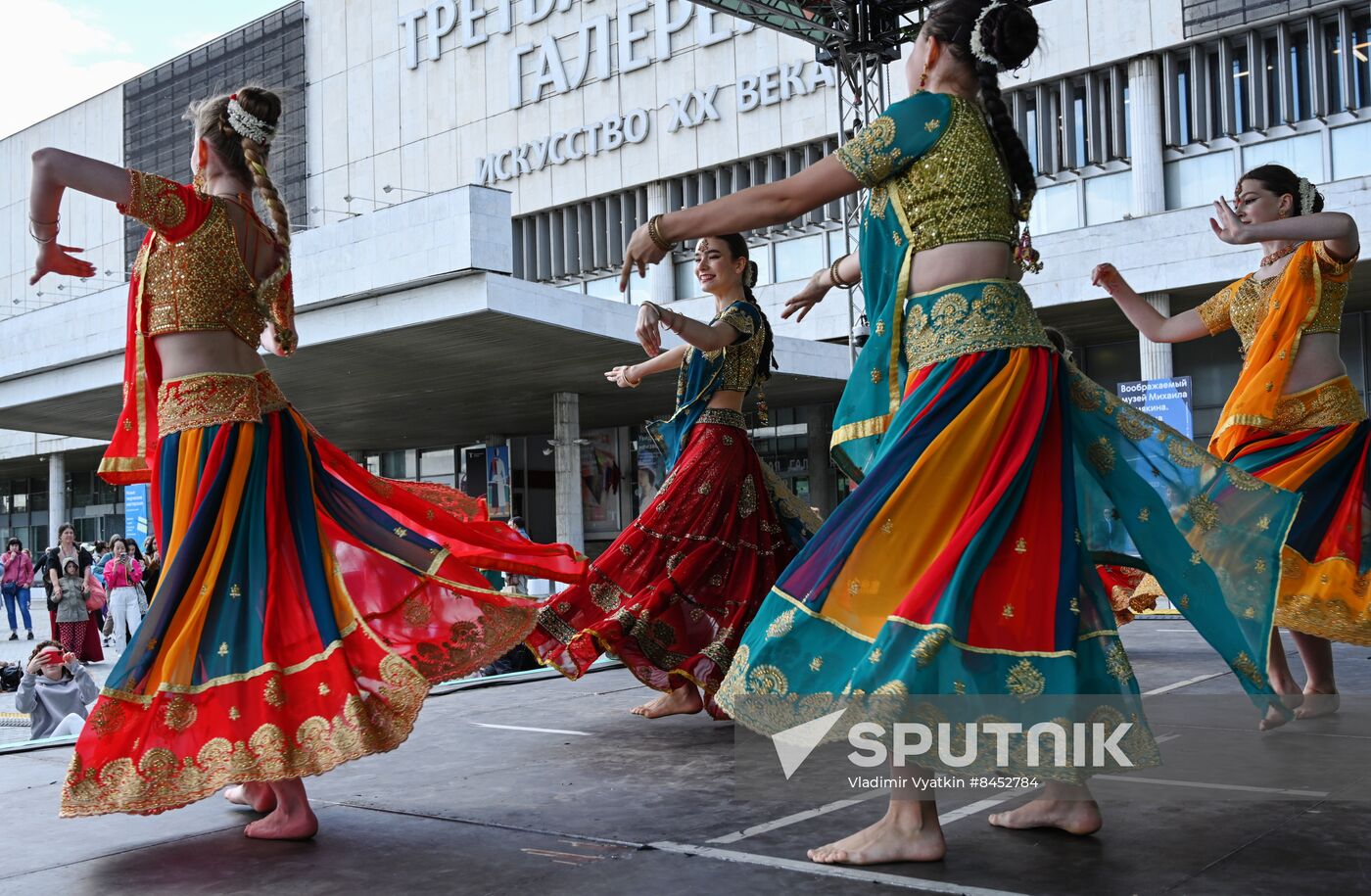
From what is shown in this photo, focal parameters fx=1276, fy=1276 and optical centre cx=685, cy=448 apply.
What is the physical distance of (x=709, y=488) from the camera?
15.8 feet

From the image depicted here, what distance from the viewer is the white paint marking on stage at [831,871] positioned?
90.7 inches

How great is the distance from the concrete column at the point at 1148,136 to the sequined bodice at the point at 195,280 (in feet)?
69.4

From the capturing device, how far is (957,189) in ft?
9.00

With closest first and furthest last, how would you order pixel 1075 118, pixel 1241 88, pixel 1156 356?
pixel 1241 88, pixel 1156 356, pixel 1075 118

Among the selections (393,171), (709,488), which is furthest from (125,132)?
(709,488)

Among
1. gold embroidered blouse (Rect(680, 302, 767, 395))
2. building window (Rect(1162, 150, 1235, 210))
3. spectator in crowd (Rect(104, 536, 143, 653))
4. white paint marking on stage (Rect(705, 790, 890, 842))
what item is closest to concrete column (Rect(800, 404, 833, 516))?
building window (Rect(1162, 150, 1235, 210))

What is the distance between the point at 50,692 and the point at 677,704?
3535mm

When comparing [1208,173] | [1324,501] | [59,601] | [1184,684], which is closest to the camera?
[1324,501]

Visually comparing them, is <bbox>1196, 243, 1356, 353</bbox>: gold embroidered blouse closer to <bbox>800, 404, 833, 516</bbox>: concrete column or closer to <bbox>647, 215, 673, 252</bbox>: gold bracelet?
<bbox>647, 215, 673, 252</bbox>: gold bracelet

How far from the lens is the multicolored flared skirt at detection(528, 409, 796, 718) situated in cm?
448

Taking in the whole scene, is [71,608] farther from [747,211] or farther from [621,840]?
[747,211]

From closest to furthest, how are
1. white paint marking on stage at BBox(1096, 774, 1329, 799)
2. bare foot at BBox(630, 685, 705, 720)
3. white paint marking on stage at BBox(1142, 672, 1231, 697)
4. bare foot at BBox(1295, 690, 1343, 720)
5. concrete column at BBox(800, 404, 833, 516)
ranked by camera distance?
white paint marking on stage at BBox(1096, 774, 1329, 799), bare foot at BBox(1295, 690, 1343, 720), bare foot at BBox(630, 685, 705, 720), white paint marking on stage at BBox(1142, 672, 1231, 697), concrete column at BBox(800, 404, 833, 516)

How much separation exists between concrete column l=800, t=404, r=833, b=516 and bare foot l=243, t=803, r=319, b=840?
86.7ft

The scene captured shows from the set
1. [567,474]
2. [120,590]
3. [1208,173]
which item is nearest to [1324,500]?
[120,590]
